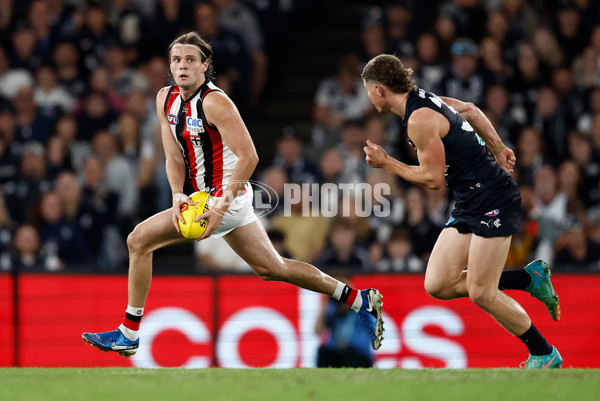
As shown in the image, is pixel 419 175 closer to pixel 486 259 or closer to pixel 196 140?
pixel 486 259

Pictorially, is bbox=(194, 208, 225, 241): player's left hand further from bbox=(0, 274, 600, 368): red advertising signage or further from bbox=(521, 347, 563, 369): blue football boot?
bbox=(0, 274, 600, 368): red advertising signage

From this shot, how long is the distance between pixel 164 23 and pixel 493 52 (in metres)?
4.47

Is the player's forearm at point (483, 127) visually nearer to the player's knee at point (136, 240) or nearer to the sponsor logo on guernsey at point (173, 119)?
the sponsor logo on guernsey at point (173, 119)

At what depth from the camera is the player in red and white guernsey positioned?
23.5 feet

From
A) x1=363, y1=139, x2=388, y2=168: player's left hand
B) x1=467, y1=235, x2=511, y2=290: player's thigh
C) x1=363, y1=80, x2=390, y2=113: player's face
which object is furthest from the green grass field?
x1=363, y1=80, x2=390, y2=113: player's face

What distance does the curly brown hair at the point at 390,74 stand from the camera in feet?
23.4

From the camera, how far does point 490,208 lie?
7.25 metres

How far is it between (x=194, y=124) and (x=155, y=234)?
84cm

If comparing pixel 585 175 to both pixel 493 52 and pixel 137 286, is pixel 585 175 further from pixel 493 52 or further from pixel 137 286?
pixel 137 286

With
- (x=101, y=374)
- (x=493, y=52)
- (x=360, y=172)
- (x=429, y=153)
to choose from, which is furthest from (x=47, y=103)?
(x=429, y=153)

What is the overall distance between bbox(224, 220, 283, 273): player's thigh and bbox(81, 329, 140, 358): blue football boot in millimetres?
1071

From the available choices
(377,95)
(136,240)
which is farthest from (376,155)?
(136,240)

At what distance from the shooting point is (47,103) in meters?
13.2

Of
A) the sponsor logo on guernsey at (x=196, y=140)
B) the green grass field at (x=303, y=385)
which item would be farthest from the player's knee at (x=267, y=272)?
the sponsor logo on guernsey at (x=196, y=140)
